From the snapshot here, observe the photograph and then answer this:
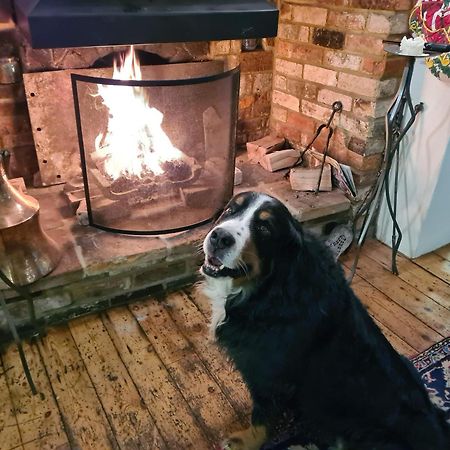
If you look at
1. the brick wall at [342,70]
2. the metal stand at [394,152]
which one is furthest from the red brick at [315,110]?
the metal stand at [394,152]

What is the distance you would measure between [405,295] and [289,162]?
85 centimetres

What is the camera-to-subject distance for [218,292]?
1.24 m

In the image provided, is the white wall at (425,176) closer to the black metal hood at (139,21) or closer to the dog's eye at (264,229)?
the black metal hood at (139,21)

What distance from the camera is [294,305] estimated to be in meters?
1.09

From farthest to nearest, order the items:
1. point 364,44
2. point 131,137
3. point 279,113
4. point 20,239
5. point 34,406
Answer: point 279,113 → point 364,44 → point 131,137 → point 20,239 → point 34,406

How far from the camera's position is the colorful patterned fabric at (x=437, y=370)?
58.1 inches

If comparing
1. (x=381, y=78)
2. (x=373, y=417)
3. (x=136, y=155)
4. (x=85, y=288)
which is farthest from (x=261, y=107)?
(x=373, y=417)

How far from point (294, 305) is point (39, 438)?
83cm

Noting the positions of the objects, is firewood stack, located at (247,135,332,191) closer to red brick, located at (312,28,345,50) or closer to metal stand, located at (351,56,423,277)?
metal stand, located at (351,56,423,277)

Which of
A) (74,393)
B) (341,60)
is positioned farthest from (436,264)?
(74,393)

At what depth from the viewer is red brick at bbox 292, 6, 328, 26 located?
79.1 inches

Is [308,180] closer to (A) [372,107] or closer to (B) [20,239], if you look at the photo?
(A) [372,107]

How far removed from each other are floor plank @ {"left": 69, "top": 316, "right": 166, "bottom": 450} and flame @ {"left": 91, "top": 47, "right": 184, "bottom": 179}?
0.61 metres

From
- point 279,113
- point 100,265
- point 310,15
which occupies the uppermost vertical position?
point 310,15
